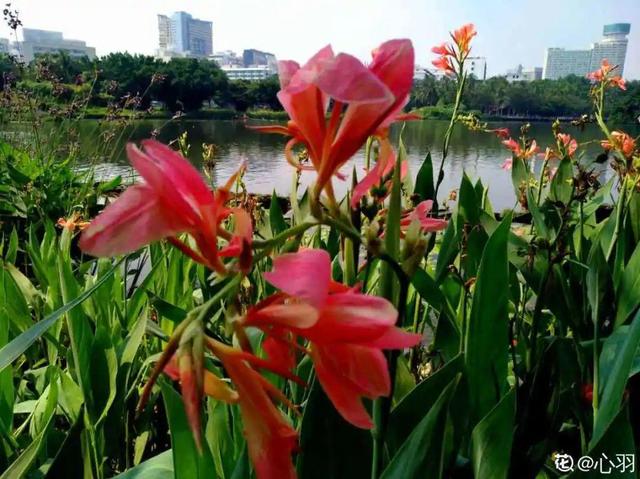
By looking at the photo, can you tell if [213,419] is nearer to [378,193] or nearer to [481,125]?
[378,193]

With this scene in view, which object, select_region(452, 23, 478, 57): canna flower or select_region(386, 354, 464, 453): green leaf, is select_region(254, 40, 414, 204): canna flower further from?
select_region(452, 23, 478, 57): canna flower

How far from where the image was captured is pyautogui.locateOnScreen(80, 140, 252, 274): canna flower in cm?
24

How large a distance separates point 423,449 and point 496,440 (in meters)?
0.14

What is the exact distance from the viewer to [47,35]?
6078 centimetres

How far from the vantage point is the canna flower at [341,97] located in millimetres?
243

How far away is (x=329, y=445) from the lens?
462mm

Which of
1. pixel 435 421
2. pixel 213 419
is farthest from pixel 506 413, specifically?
pixel 213 419

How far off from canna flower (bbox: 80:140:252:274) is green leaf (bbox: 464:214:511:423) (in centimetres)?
39

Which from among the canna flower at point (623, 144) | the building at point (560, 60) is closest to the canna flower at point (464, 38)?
the canna flower at point (623, 144)

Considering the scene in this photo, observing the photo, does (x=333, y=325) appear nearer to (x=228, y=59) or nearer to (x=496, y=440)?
(x=496, y=440)

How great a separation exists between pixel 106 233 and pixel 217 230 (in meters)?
0.05

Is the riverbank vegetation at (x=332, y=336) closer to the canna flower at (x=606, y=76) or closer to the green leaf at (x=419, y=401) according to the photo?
the green leaf at (x=419, y=401)

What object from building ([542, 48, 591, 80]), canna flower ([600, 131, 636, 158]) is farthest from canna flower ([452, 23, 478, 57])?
building ([542, 48, 591, 80])

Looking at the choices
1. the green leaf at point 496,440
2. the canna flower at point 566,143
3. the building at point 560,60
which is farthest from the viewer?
the building at point 560,60
